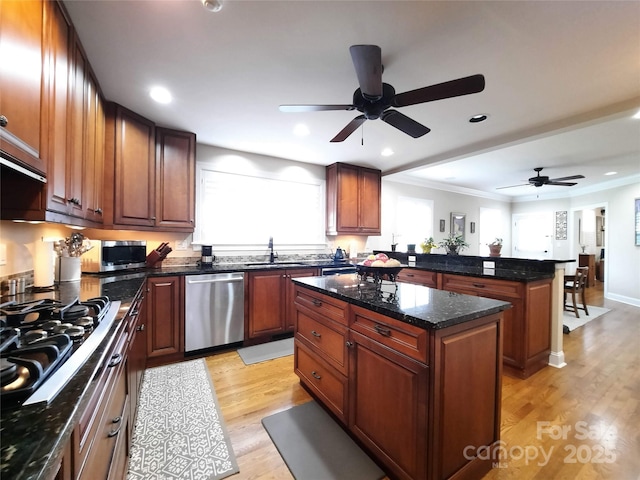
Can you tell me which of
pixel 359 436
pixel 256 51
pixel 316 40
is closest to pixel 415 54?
pixel 316 40

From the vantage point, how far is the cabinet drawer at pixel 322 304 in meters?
1.76

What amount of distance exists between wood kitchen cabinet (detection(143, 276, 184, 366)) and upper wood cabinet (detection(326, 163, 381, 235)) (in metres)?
2.50

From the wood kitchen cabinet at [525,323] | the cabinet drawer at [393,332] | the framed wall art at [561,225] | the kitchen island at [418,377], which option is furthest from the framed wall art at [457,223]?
the cabinet drawer at [393,332]

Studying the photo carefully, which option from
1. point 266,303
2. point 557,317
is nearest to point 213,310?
point 266,303

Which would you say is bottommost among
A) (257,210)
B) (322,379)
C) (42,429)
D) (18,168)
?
(322,379)

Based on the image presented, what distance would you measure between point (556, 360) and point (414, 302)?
7.91 feet

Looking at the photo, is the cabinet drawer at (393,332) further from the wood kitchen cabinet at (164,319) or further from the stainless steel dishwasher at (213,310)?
the wood kitchen cabinet at (164,319)

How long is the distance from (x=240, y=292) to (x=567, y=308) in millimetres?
5589

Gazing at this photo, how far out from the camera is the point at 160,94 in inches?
93.7

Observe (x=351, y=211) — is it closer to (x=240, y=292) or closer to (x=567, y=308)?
(x=240, y=292)

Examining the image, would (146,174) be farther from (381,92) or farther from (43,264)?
(381,92)

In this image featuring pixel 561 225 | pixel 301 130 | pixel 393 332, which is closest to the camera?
pixel 393 332

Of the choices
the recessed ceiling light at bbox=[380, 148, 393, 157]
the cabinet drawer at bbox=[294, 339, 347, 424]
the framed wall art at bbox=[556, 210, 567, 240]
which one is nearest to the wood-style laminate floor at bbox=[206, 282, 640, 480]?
the cabinet drawer at bbox=[294, 339, 347, 424]

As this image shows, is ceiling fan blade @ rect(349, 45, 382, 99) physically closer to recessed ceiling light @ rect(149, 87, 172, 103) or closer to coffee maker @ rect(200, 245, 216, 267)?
recessed ceiling light @ rect(149, 87, 172, 103)
